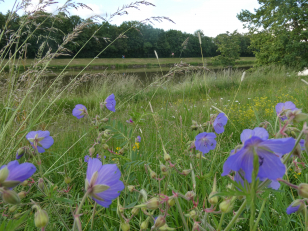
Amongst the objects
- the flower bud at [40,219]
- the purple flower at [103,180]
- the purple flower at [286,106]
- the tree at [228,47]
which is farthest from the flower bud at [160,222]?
the tree at [228,47]

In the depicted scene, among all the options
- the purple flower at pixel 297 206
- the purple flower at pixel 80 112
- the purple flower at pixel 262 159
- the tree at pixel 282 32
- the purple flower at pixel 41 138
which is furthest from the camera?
the tree at pixel 282 32

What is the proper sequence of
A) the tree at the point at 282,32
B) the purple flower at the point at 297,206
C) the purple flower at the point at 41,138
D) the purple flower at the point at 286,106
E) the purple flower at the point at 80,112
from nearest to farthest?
1. the purple flower at the point at 297,206
2. the purple flower at the point at 286,106
3. the purple flower at the point at 41,138
4. the purple flower at the point at 80,112
5. the tree at the point at 282,32

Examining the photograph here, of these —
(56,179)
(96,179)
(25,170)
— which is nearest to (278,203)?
(96,179)

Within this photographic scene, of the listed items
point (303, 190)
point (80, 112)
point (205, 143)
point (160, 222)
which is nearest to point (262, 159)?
point (303, 190)

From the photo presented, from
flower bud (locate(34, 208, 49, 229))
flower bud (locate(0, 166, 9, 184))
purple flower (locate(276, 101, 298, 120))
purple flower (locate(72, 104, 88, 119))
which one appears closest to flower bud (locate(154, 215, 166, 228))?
flower bud (locate(34, 208, 49, 229))

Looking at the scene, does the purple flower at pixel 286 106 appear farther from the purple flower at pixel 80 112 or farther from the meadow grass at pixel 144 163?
the purple flower at pixel 80 112

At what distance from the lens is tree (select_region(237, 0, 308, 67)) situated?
43.3ft

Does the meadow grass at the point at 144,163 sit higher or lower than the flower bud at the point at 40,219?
lower

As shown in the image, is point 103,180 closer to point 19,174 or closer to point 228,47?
point 19,174

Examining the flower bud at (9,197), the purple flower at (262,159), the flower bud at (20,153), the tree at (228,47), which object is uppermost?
the tree at (228,47)

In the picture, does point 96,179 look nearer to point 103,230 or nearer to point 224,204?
point 224,204

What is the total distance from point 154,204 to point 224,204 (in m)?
0.18

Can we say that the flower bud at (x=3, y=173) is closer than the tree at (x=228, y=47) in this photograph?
Yes

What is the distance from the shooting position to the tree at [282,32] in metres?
13.2
